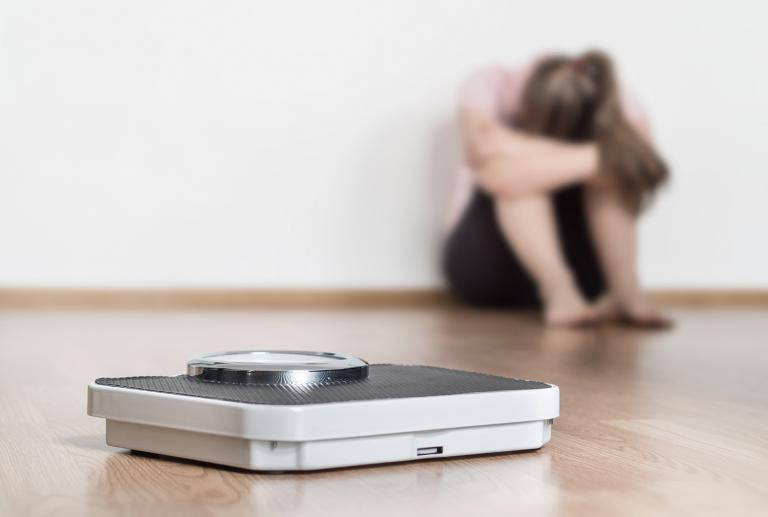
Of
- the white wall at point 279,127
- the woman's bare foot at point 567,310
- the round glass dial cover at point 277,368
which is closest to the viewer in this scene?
the round glass dial cover at point 277,368

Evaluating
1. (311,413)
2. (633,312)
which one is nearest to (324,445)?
(311,413)

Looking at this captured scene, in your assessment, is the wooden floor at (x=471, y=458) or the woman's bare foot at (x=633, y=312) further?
the woman's bare foot at (x=633, y=312)

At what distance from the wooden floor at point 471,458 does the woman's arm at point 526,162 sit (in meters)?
0.52

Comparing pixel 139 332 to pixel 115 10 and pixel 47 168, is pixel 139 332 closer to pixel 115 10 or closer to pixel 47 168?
pixel 47 168

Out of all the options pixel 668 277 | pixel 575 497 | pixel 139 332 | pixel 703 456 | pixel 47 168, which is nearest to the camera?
pixel 575 497

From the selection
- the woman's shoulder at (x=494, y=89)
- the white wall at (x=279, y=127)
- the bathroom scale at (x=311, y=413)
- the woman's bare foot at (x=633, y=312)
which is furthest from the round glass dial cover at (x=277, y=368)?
the white wall at (x=279, y=127)

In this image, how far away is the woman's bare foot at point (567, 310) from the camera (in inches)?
85.2

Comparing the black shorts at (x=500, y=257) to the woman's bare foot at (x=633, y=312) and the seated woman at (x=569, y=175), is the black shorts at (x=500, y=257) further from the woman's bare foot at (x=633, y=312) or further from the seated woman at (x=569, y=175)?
the woman's bare foot at (x=633, y=312)

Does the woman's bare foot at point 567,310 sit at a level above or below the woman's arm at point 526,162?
below

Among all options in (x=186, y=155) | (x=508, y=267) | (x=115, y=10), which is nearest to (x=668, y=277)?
(x=508, y=267)

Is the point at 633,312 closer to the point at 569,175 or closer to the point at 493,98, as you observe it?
the point at 569,175

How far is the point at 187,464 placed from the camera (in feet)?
2.12

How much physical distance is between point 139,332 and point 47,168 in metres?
0.95

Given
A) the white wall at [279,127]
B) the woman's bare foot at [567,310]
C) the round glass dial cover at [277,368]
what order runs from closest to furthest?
the round glass dial cover at [277,368] → the woman's bare foot at [567,310] → the white wall at [279,127]
